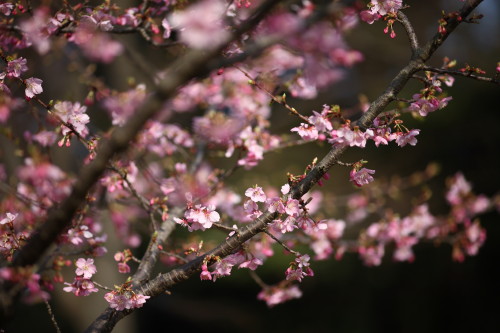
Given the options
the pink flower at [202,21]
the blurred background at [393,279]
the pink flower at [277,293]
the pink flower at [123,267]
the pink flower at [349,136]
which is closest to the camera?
the pink flower at [202,21]

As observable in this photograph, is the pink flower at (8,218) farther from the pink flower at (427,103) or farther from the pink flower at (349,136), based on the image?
the pink flower at (427,103)

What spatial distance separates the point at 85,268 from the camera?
2.07 m

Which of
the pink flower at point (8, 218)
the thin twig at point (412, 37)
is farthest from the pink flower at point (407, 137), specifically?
the pink flower at point (8, 218)

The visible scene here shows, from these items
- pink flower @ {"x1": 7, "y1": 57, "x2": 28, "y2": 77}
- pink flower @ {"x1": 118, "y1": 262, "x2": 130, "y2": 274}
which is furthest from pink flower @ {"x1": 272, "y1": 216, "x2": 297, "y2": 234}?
pink flower @ {"x1": 7, "y1": 57, "x2": 28, "y2": 77}

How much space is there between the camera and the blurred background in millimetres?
5961

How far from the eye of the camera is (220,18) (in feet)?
7.09

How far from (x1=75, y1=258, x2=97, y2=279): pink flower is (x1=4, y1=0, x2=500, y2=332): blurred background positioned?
3459mm

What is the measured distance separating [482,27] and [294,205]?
28.0 ft

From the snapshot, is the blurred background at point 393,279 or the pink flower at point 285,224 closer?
the pink flower at point 285,224

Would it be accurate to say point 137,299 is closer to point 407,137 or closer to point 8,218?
point 8,218

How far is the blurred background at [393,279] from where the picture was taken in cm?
596

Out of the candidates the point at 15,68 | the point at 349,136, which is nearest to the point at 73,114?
the point at 15,68

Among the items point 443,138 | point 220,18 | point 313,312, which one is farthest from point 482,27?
point 220,18

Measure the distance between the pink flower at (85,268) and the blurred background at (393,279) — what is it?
3.46 meters
